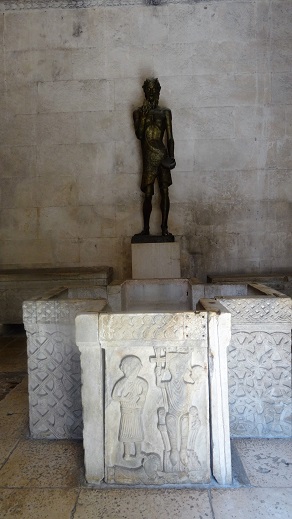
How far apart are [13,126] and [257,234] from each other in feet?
13.8

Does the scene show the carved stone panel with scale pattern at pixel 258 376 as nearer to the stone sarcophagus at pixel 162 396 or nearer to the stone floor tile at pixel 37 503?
the stone sarcophagus at pixel 162 396

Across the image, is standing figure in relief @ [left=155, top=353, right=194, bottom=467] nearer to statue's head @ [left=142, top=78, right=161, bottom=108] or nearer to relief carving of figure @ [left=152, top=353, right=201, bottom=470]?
relief carving of figure @ [left=152, top=353, right=201, bottom=470]

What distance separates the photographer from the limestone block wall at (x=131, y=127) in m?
6.76

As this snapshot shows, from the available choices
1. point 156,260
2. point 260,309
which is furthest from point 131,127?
point 260,309

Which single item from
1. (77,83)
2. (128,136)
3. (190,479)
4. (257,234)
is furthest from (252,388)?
(77,83)

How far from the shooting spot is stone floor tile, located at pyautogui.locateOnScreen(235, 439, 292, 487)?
85.6 inches

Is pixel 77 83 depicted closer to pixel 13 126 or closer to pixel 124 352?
pixel 13 126

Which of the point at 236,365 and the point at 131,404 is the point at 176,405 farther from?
the point at 236,365

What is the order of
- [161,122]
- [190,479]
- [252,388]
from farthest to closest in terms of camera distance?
[161,122], [252,388], [190,479]

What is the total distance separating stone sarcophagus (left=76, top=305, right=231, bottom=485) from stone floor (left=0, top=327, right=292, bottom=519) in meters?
0.11

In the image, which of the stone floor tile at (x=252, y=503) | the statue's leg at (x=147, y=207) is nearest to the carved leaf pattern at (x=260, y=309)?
the stone floor tile at (x=252, y=503)

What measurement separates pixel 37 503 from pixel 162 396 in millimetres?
754

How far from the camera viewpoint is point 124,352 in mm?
2152

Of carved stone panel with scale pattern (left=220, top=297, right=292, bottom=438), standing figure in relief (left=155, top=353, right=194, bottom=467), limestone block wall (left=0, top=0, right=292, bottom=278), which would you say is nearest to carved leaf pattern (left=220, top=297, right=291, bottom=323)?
carved stone panel with scale pattern (left=220, top=297, right=292, bottom=438)
